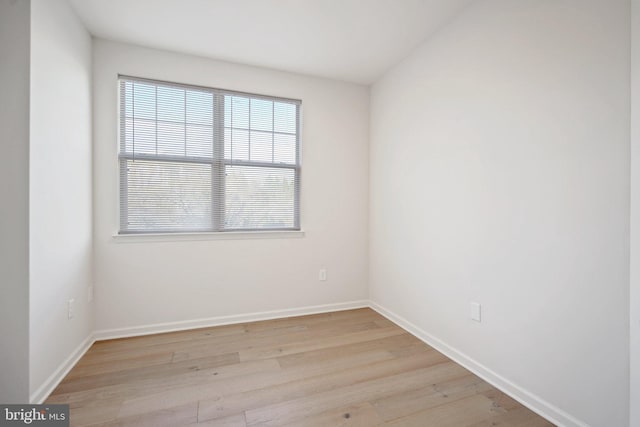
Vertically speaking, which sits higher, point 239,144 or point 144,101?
point 144,101

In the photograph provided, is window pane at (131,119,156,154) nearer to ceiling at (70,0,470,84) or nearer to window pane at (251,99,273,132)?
ceiling at (70,0,470,84)

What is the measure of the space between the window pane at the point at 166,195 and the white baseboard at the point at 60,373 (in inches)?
38.6

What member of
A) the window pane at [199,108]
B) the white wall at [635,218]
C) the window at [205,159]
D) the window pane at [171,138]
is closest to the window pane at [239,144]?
the window at [205,159]

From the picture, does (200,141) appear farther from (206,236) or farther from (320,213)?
(320,213)

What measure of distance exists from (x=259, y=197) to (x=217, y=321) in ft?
4.29

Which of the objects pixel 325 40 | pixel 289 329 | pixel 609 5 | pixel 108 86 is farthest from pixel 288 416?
pixel 108 86

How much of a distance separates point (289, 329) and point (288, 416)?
1118 millimetres

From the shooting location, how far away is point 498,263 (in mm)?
1828

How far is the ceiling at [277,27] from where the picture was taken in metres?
1.99

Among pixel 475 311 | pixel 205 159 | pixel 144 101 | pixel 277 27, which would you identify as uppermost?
pixel 277 27

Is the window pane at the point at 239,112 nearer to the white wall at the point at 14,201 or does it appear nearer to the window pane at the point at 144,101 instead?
the window pane at the point at 144,101

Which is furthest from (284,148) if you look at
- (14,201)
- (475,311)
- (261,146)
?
(475,311)

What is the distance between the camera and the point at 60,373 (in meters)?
1.85

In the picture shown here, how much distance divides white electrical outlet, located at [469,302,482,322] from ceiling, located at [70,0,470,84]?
2161mm
